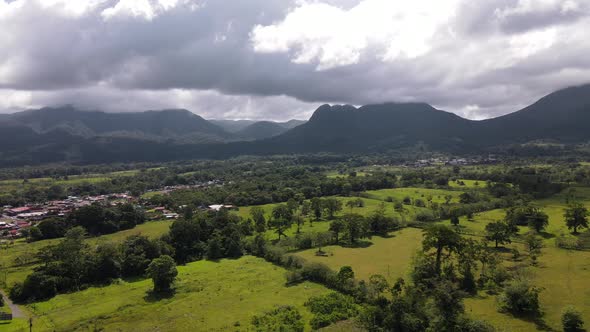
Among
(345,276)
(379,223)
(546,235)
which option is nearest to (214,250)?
(345,276)

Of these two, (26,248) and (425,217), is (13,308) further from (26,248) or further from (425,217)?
(425,217)

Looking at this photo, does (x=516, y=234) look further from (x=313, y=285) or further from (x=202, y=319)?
(x=202, y=319)

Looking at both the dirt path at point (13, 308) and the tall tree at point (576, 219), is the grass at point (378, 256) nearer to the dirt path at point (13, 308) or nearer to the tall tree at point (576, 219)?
the tall tree at point (576, 219)

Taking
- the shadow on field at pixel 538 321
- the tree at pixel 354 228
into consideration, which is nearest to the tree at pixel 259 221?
the tree at pixel 354 228

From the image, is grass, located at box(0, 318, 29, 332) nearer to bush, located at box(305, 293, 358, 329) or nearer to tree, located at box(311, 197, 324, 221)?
bush, located at box(305, 293, 358, 329)

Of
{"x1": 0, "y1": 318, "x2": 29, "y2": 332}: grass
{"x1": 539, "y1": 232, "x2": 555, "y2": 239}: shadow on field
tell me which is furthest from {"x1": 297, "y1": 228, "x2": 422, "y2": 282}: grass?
{"x1": 0, "y1": 318, "x2": 29, "y2": 332}: grass
